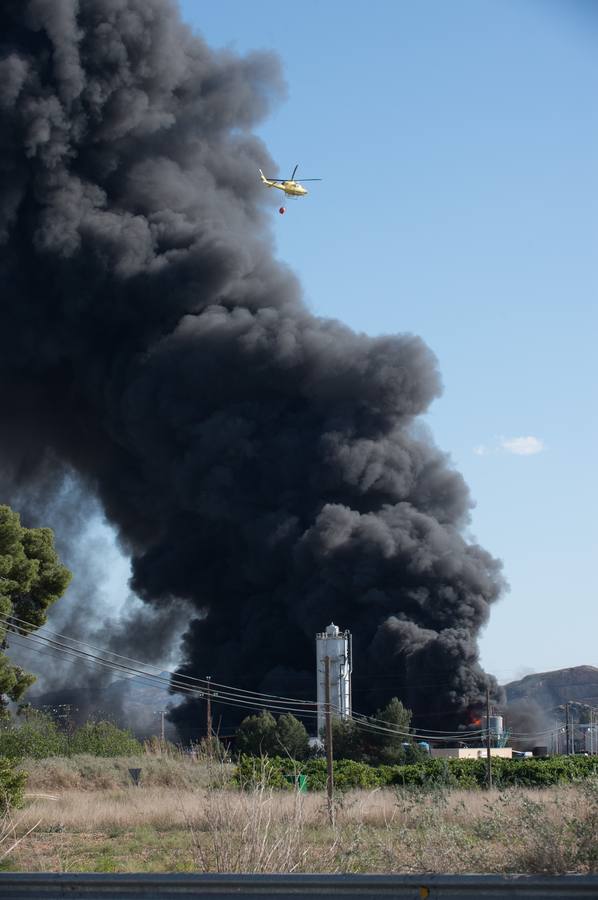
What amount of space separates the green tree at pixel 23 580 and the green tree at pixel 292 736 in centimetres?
1403

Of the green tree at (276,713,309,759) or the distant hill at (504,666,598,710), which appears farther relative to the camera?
the distant hill at (504,666,598,710)

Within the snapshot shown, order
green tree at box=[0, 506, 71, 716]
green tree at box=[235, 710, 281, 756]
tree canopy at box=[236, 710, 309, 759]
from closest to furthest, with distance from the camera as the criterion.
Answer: green tree at box=[0, 506, 71, 716]
tree canopy at box=[236, 710, 309, 759]
green tree at box=[235, 710, 281, 756]

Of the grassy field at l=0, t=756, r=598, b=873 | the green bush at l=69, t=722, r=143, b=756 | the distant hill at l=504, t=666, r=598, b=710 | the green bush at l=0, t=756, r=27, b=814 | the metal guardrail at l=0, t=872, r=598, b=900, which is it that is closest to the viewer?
the metal guardrail at l=0, t=872, r=598, b=900

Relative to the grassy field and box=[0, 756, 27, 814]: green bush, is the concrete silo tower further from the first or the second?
the grassy field

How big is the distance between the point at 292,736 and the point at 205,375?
18872 millimetres

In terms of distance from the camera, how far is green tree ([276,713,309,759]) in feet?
140

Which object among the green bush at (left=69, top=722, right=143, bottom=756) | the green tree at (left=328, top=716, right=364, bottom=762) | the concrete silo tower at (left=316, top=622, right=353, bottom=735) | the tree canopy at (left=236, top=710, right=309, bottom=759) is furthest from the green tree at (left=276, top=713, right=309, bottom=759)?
the green bush at (left=69, top=722, right=143, bottom=756)

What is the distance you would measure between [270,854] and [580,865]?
8.75ft

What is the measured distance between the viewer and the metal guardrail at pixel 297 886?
262 inches

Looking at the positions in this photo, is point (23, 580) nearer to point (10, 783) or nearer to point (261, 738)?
point (10, 783)

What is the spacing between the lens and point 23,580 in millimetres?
29891

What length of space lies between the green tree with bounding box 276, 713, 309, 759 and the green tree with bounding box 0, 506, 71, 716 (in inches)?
552

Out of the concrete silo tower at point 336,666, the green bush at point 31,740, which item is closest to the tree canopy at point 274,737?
the concrete silo tower at point 336,666

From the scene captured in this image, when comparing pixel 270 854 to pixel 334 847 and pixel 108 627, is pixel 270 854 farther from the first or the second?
pixel 108 627
